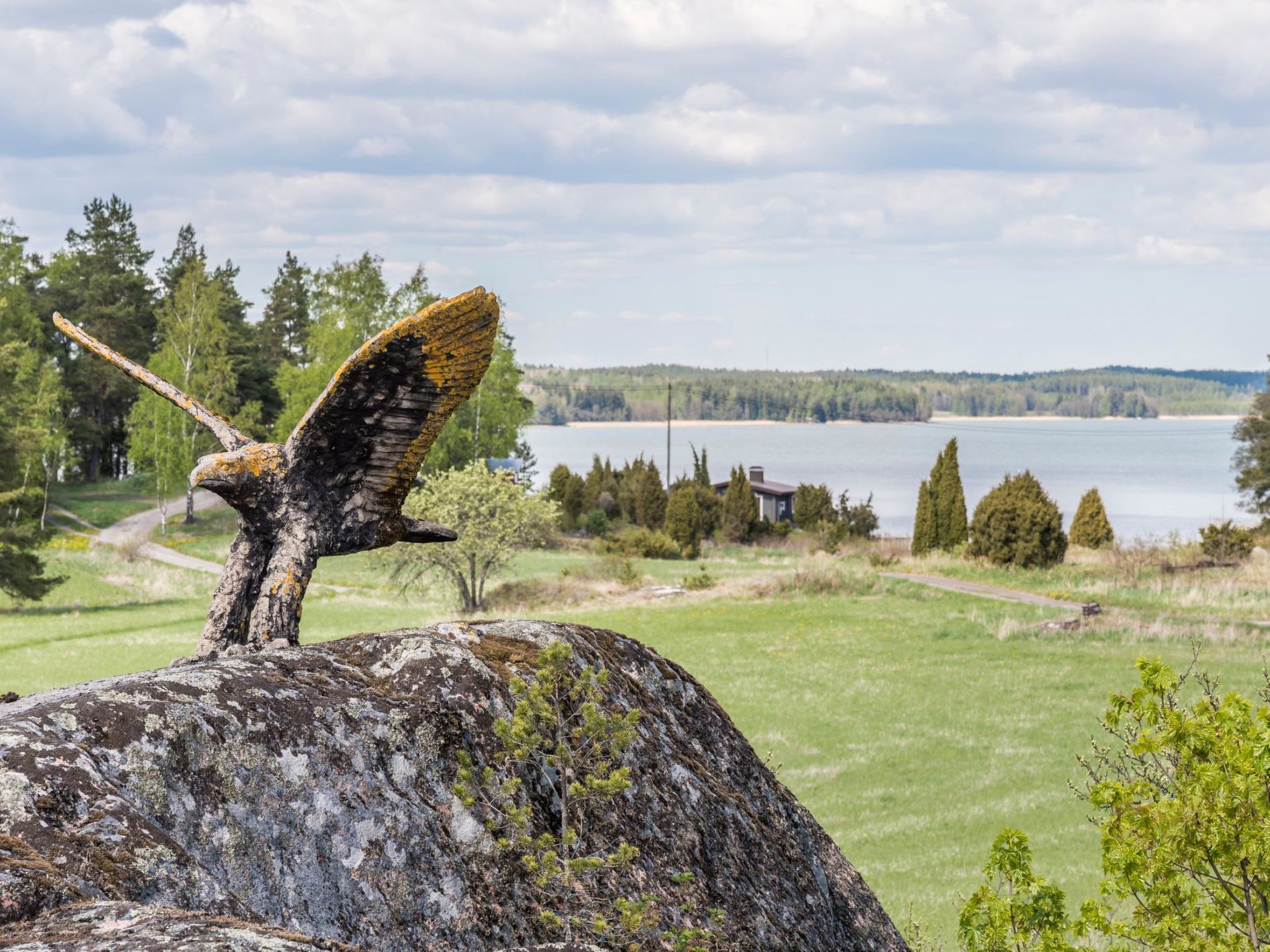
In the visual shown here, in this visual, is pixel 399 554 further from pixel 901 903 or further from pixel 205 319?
pixel 205 319

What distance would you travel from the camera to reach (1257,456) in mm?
55625

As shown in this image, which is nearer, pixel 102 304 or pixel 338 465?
pixel 338 465

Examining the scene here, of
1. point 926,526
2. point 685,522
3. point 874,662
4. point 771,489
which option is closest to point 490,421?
point 685,522

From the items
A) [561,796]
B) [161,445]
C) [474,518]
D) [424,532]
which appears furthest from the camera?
[161,445]

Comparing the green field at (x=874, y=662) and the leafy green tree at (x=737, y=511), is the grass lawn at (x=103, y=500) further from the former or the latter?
the leafy green tree at (x=737, y=511)

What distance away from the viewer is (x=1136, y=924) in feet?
13.8

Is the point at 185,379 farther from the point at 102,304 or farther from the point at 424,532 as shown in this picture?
the point at 424,532

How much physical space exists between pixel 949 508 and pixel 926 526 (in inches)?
51.0

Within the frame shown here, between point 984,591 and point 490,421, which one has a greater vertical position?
point 490,421

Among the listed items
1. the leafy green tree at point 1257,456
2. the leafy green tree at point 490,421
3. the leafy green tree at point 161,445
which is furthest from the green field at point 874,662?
the leafy green tree at point 1257,456

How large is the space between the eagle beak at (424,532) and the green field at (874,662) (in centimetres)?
786

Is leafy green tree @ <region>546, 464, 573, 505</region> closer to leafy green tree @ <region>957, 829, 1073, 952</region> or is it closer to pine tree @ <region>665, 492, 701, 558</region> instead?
pine tree @ <region>665, 492, 701, 558</region>

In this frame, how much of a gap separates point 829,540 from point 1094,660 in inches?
1137

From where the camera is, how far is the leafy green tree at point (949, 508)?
48.9 metres
